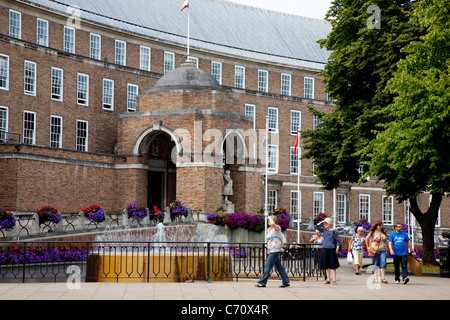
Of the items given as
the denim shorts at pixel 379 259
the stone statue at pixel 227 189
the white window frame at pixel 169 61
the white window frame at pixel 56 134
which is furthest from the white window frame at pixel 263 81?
the denim shorts at pixel 379 259

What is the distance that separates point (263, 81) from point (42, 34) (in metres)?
23.2

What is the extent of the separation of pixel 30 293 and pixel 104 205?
98.2 ft

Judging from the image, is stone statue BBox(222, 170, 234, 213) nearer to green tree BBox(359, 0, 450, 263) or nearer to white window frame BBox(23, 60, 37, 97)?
white window frame BBox(23, 60, 37, 97)

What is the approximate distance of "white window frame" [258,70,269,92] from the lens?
6669 cm

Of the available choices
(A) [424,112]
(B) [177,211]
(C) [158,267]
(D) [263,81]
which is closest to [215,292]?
(C) [158,267]

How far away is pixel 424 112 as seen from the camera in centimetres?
2636

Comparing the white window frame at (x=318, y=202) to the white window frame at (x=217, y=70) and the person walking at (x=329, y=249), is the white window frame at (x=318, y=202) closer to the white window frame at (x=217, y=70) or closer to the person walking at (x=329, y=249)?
the white window frame at (x=217, y=70)

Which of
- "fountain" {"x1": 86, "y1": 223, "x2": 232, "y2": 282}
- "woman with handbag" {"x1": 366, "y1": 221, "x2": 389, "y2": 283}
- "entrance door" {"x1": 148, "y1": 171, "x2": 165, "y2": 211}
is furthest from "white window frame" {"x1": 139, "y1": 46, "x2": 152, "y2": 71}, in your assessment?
"woman with handbag" {"x1": 366, "y1": 221, "x2": 389, "y2": 283}

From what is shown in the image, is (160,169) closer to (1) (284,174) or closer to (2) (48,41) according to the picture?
(2) (48,41)

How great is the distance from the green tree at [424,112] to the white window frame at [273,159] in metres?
35.0

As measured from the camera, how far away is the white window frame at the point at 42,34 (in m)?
50.4

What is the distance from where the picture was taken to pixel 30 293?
17.4 m

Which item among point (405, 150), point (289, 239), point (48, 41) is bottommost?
point (289, 239)
